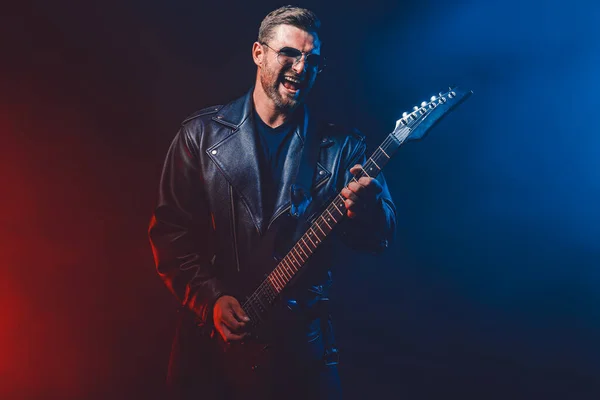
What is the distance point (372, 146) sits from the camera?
2549mm

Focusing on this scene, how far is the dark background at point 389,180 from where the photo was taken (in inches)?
88.0

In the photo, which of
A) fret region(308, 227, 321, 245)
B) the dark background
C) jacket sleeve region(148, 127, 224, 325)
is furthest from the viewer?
the dark background

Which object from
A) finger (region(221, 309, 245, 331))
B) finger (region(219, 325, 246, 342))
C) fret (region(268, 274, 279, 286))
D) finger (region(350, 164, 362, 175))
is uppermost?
finger (region(350, 164, 362, 175))

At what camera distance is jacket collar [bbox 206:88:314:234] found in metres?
1.90

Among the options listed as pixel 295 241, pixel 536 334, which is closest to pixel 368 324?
pixel 536 334

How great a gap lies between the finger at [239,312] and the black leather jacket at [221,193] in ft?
0.26

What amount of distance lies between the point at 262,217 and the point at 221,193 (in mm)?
210

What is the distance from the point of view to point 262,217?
1.90m

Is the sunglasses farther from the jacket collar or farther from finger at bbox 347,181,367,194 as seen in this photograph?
finger at bbox 347,181,367,194

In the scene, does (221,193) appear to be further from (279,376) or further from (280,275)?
(279,376)

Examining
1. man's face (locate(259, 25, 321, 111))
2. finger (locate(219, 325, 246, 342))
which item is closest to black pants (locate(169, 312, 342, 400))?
finger (locate(219, 325, 246, 342))

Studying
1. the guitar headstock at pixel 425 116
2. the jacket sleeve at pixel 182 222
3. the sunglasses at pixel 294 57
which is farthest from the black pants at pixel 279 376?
the sunglasses at pixel 294 57

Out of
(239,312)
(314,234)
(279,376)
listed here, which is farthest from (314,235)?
(279,376)

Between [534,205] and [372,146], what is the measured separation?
863 mm
